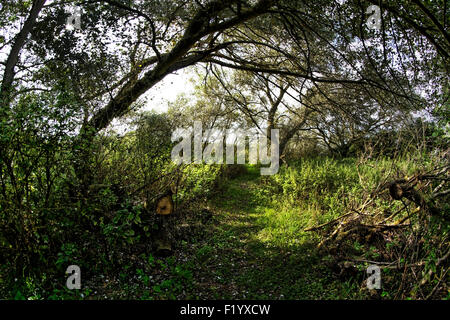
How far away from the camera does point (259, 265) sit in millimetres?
4211

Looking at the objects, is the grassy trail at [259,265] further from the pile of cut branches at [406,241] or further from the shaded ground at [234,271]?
the pile of cut branches at [406,241]

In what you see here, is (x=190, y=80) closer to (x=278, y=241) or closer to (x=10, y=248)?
(x=278, y=241)

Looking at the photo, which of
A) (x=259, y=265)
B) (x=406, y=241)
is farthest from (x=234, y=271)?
(x=406, y=241)

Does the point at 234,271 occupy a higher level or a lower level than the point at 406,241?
lower

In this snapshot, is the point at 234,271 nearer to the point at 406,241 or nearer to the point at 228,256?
the point at 228,256

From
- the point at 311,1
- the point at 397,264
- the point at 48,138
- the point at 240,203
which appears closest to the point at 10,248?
the point at 48,138

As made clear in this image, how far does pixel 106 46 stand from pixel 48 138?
2535 mm

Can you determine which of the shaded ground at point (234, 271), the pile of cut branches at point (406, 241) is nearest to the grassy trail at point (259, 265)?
the shaded ground at point (234, 271)

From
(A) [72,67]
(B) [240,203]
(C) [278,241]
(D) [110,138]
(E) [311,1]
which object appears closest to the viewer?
(E) [311,1]

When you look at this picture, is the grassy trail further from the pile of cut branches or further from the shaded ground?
the pile of cut branches

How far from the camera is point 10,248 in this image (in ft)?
9.64

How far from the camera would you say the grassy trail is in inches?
137

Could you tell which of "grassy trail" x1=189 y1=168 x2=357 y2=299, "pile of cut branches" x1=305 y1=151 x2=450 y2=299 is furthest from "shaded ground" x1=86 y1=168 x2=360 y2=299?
"pile of cut branches" x1=305 y1=151 x2=450 y2=299

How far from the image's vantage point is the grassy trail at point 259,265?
3.49m
